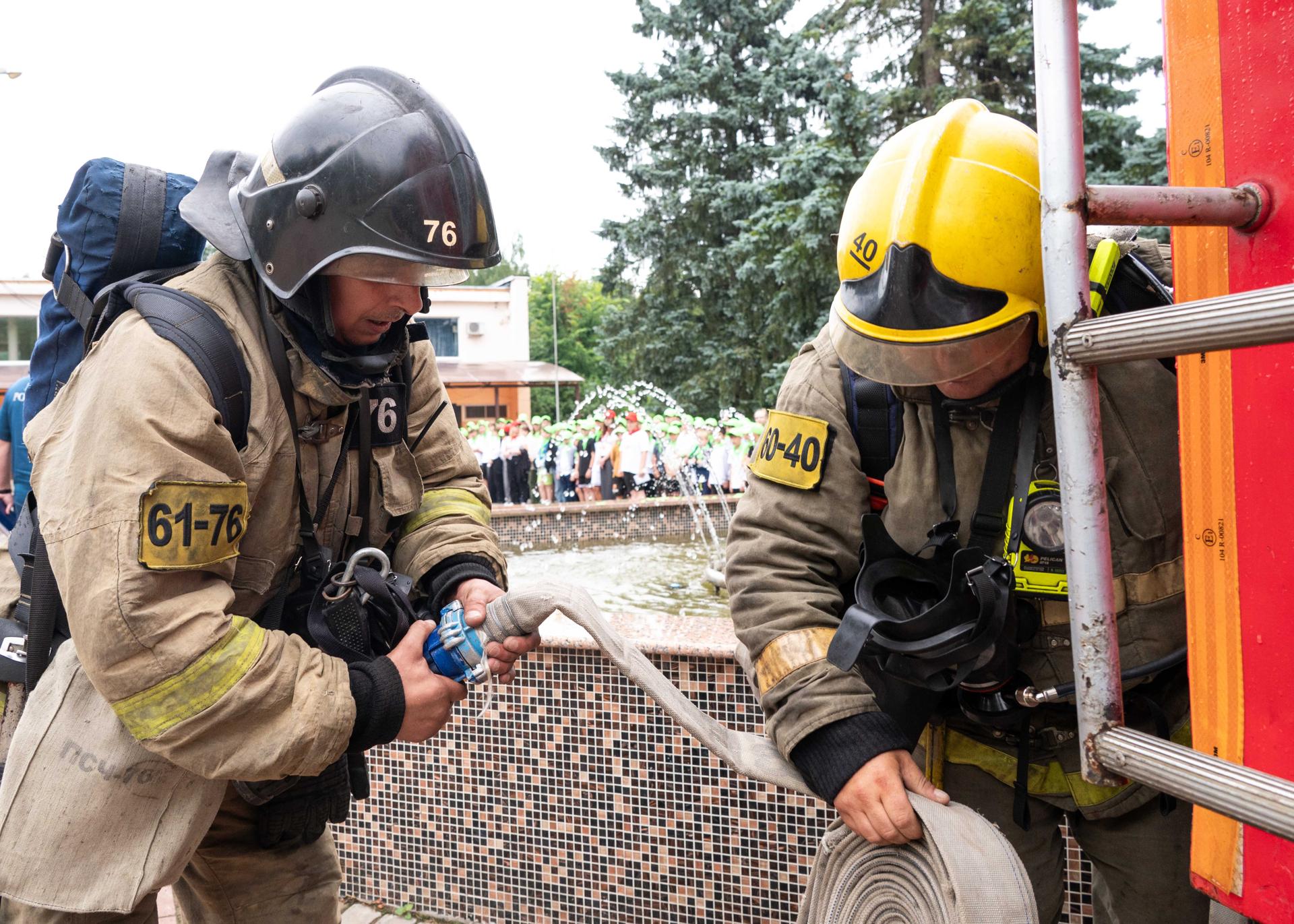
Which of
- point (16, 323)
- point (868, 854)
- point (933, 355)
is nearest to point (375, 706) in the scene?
point (868, 854)

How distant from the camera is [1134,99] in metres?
20.2

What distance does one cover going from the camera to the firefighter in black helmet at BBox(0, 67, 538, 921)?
167 centimetres

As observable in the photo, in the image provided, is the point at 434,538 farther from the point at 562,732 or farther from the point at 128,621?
the point at 562,732

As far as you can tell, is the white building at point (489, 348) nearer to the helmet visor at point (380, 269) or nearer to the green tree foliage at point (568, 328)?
the green tree foliage at point (568, 328)

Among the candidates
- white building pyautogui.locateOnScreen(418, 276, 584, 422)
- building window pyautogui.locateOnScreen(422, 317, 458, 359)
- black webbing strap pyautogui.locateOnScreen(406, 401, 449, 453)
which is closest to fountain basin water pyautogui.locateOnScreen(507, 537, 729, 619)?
black webbing strap pyautogui.locateOnScreen(406, 401, 449, 453)

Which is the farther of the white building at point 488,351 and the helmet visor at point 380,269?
the white building at point 488,351

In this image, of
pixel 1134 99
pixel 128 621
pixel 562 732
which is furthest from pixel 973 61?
pixel 128 621

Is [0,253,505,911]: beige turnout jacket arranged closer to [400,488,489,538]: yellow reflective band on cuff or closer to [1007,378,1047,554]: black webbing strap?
[400,488,489,538]: yellow reflective band on cuff

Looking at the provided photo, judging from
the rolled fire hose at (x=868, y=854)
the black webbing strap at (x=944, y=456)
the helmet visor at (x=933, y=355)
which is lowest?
the rolled fire hose at (x=868, y=854)

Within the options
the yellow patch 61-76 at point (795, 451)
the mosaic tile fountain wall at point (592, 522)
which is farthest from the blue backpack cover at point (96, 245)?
the mosaic tile fountain wall at point (592, 522)

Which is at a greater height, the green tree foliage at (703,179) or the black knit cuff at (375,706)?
the green tree foliage at (703,179)

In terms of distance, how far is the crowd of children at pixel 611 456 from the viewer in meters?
18.5

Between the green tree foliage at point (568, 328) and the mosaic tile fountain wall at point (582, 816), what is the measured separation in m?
45.2

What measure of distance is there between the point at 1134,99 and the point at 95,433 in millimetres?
22614
